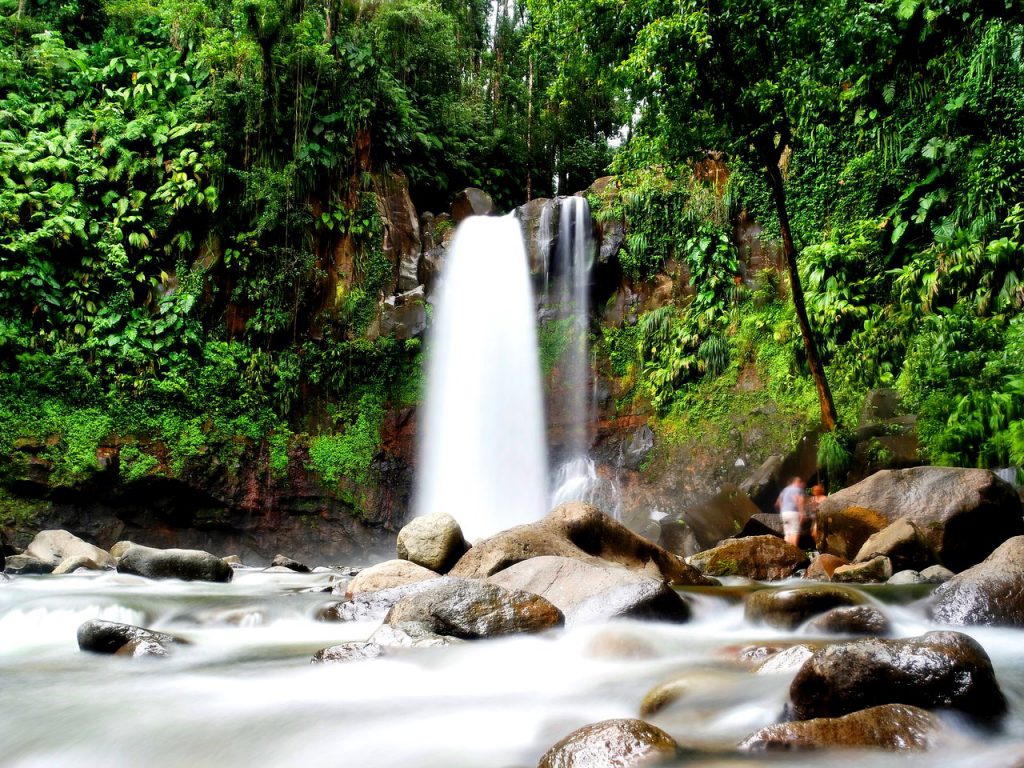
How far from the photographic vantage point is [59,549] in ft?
37.6

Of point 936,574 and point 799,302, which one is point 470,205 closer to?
point 799,302

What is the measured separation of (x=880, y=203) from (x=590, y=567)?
10821 mm

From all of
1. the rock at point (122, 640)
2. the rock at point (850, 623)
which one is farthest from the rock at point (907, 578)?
the rock at point (122, 640)

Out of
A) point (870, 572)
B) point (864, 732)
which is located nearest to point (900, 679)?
point (864, 732)

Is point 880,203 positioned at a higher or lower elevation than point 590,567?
higher

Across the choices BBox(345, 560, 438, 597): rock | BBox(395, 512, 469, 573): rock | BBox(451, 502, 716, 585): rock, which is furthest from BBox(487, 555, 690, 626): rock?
BBox(395, 512, 469, 573): rock

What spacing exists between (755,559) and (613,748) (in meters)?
6.45

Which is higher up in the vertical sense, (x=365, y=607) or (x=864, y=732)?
(x=864, y=732)

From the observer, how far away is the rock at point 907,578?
22.6 feet

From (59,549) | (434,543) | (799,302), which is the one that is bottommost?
(59,549)

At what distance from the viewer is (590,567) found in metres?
6.17

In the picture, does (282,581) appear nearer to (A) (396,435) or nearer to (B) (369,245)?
(A) (396,435)

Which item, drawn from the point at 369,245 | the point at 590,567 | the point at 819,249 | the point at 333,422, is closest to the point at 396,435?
the point at 333,422

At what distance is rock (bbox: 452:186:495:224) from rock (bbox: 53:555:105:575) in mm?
11533
